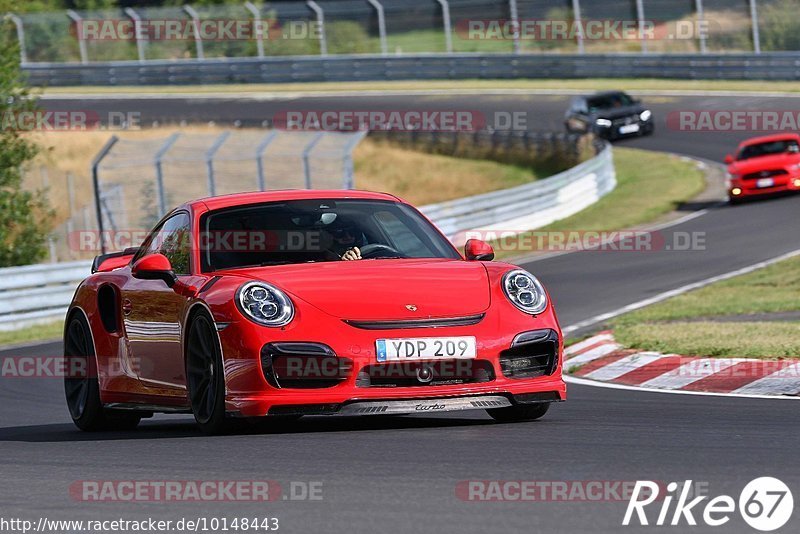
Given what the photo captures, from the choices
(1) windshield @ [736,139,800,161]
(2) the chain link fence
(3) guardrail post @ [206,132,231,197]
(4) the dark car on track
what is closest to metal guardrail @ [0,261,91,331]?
(3) guardrail post @ [206,132,231,197]

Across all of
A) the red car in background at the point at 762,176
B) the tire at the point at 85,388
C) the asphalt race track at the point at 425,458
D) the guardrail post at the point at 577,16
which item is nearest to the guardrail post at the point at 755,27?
the guardrail post at the point at 577,16

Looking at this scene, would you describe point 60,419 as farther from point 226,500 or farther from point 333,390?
point 226,500

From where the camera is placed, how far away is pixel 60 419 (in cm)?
1021

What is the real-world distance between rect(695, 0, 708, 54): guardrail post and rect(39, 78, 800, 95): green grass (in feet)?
3.45

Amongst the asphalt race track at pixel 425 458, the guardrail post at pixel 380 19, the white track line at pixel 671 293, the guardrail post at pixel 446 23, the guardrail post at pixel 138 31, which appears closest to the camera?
the asphalt race track at pixel 425 458

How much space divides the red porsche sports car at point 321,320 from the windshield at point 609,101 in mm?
30479

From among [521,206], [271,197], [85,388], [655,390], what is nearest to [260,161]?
[521,206]

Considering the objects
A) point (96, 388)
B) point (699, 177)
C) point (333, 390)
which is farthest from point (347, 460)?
point (699, 177)

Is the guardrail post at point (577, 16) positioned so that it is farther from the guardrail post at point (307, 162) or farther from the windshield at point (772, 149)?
the guardrail post at point (307, 162)

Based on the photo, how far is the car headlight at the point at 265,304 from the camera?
23.2 feet

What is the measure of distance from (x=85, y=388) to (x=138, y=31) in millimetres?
43312

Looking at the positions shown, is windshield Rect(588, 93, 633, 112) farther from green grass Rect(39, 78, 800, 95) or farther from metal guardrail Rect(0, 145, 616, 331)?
metal guardrail Rect(0, 145, 616, 331)

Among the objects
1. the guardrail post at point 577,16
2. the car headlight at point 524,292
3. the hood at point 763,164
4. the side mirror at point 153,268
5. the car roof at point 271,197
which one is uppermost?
the car roof at point 271,197

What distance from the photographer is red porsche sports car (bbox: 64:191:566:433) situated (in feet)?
23.1
